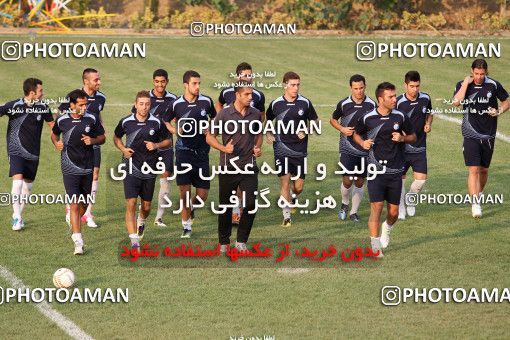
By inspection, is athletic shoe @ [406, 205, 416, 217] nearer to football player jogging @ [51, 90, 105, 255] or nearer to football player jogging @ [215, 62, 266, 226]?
football player jogging @ [215, 62, 266, 226]

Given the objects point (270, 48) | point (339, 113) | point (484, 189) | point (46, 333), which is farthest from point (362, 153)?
point (270, 48)

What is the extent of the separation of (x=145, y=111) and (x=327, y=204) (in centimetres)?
498

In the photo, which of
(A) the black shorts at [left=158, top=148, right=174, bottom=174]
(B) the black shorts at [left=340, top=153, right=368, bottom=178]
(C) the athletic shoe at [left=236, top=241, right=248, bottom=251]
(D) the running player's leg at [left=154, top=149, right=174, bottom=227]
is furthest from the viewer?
(B) the black shorts at [left=340, top=153, right=368, bottom=178]

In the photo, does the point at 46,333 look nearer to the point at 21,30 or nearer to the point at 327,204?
the point at 327,204

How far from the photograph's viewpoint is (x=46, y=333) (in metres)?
14.6

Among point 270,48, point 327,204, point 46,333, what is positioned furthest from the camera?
point 270,48

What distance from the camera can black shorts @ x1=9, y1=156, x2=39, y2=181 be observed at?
787 inches

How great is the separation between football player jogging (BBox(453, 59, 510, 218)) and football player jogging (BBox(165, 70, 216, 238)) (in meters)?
4.59

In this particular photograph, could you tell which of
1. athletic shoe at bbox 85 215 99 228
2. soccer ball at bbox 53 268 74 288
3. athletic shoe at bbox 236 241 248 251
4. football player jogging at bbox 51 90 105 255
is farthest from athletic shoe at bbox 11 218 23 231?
athletic shoe at bbox 236 241 248 251

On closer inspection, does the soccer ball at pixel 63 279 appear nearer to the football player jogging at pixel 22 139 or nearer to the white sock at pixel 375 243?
the football player jogging at pixel 22 139

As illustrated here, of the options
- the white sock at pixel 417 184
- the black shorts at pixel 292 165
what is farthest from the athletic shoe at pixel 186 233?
the white sock at pixel 417 184

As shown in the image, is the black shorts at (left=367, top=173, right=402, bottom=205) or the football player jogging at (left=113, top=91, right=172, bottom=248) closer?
the black shorts at (left=367, top=173, right=402, bottom=205)

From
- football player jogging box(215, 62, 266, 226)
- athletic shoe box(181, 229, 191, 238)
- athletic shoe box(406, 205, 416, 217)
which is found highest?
football player jogging box(215, 62, 266, 226)

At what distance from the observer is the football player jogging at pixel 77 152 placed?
59.9 feet
